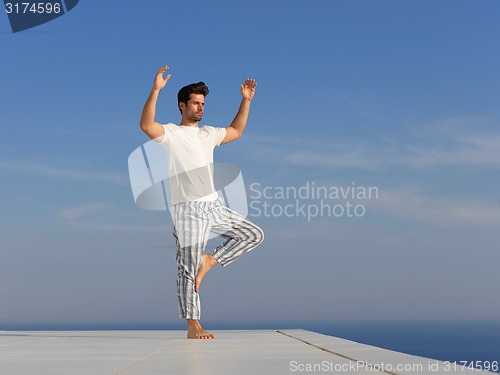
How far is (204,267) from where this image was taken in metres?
6.84

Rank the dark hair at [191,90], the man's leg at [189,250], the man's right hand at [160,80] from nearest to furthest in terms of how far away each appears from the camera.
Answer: the man's right hand at [160,80] < the man's leg at [189,250] < the dark hair at [191,90]

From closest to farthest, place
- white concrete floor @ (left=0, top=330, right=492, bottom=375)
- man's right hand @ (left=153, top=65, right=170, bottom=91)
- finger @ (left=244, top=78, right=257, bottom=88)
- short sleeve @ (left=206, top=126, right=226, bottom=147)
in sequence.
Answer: white concrete floor @ (left=0, top=330, right=492, bottom=375) → man's right hand @ (left=153, top=65, right=170, bottom=91) → short sleeve @ (left=206, top=126, right=226, bottom=147) → finger @ (left=244, top=78, right=257, bottom=88)

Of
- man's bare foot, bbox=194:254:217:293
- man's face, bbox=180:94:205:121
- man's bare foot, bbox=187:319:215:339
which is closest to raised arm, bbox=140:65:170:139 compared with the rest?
man's face, bbox=180:94:205:121

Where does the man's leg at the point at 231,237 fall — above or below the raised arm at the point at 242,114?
below

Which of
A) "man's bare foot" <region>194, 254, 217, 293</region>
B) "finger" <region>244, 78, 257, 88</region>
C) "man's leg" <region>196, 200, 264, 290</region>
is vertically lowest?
"man's bare foot" <region>194, 254, 217, 293</region>

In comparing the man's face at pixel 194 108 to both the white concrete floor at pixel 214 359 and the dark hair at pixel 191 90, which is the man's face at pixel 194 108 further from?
the white concrete floor at pixel 214 359

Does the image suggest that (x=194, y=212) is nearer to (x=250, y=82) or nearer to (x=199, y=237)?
(x=199, y=237)

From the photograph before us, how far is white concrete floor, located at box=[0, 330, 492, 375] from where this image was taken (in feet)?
12.9

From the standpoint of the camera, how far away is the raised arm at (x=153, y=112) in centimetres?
636

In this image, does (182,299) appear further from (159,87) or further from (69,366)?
(69,366)

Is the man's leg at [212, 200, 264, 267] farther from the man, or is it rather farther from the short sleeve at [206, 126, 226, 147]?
the short sleeve at [206, 126, 226, 147]

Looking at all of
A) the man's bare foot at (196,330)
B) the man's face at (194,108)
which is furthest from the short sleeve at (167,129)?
the man's bare foot at (196,330)

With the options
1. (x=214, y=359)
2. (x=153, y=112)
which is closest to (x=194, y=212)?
(x=153, y=112)

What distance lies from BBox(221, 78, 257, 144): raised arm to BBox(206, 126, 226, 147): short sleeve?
0.05m
